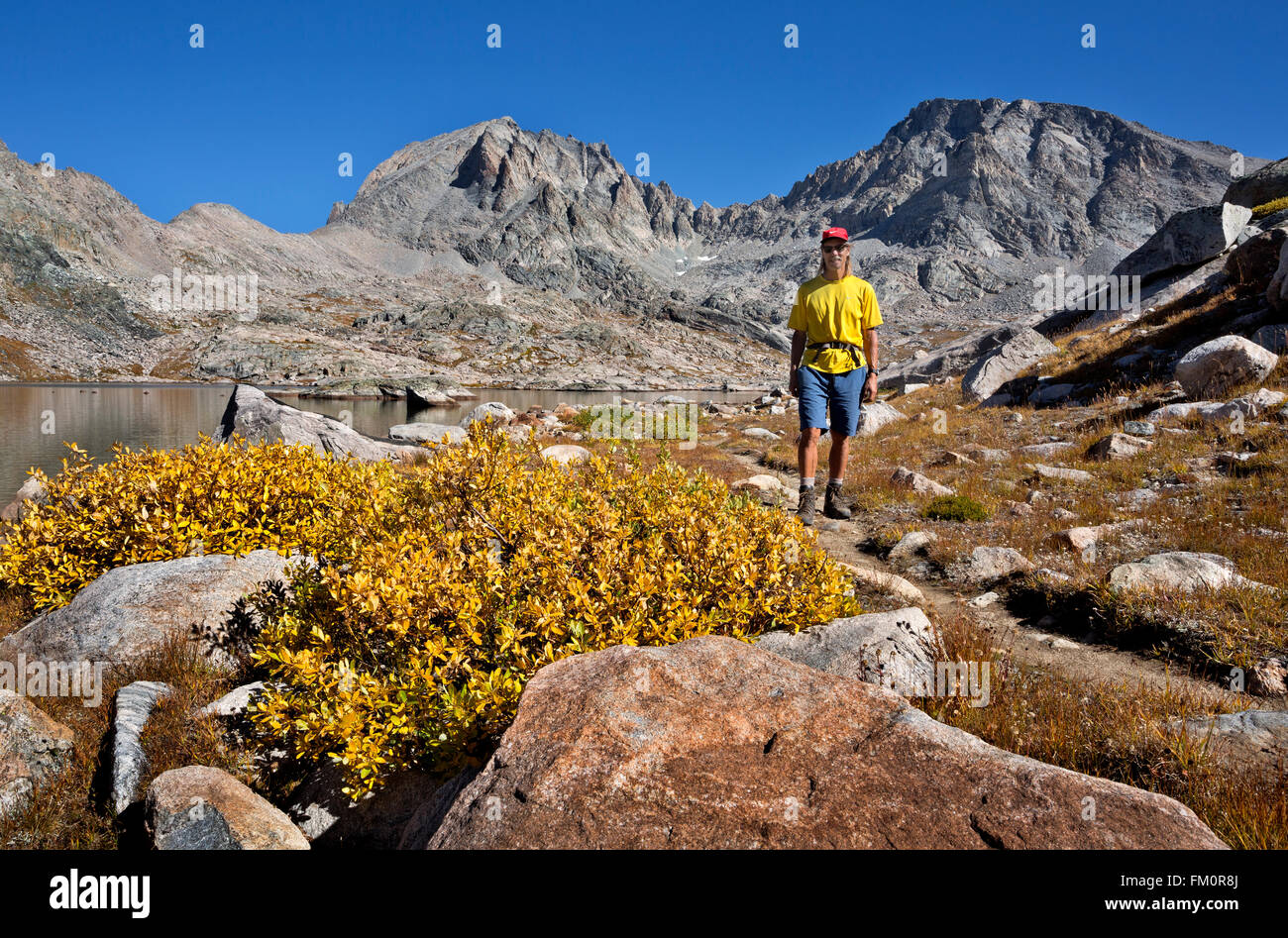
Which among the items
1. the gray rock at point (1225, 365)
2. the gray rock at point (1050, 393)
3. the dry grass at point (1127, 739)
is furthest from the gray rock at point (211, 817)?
the gray rock at point (1050, 393)

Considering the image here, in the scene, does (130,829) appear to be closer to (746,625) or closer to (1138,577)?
(746,625)

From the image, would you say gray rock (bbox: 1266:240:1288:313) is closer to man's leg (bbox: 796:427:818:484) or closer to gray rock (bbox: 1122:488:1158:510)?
gray rock (bbox: 1122:488:1158:510)

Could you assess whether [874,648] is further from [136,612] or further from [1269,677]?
[136,612]

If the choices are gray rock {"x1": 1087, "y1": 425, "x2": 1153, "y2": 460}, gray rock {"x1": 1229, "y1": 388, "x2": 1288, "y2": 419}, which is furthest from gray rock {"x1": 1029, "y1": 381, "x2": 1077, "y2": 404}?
gray rock {"x1": 1087, "y1": 425, "x2": 1153, "y2": 460}

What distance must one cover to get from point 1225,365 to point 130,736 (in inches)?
732

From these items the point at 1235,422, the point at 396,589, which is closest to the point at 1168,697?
the point at 396,589

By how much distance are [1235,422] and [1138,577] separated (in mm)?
7978

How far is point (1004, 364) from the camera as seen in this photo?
849 inches

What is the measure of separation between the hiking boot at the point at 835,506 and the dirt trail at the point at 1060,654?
232 cm

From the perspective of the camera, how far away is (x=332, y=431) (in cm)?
1600

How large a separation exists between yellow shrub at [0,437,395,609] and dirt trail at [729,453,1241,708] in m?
5.60

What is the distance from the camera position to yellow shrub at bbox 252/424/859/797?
3270mm

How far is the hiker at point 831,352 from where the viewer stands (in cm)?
838

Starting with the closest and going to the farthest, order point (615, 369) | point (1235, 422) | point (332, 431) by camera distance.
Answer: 1. point (1235, 422)
2. point (332, 431)
3. point (615, 369)
